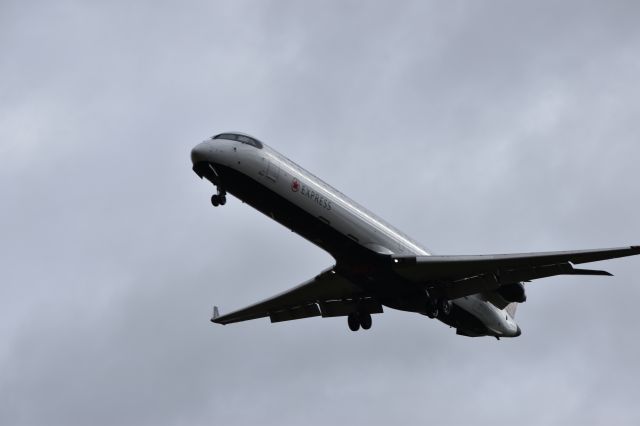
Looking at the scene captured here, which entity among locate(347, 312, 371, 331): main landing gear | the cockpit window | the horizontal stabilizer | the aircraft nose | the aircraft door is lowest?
the horizontal stabilizer

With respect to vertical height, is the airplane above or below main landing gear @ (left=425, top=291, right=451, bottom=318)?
above

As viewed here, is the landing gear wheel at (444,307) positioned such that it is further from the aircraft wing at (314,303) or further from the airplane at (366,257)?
the aircraft wing at (314,303)

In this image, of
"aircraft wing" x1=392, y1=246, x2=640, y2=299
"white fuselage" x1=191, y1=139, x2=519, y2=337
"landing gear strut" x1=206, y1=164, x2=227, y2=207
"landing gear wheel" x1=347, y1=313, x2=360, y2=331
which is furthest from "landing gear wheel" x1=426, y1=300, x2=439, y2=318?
"landing gear strut" x1=206, y1=164, x2=227, y2=207

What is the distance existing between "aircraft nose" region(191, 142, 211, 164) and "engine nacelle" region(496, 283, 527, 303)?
47.7 feet

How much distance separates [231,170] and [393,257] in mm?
7904

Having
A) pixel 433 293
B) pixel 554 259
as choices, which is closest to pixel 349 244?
pixel 433 293

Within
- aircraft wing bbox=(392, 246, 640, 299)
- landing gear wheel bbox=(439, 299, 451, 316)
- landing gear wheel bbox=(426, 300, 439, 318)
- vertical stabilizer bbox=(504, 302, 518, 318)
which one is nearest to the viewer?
aircraft wing bbox=(392, 246, 640, 299)

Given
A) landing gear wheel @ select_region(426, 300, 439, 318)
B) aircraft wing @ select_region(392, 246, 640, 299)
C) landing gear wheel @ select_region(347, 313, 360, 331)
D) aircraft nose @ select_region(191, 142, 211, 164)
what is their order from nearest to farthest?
aircraft nose @ select_region(191, 142, 211, 164) < aircraft wing @ select_region(392, 246, 640, 299) < landing gear wheel @ select_region(426, 300, 439, 318) < landing gear wheel @ select_region(347, 313, 360, 331)

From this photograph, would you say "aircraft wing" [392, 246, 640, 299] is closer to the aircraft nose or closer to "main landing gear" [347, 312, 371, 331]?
"main landing gear" [347, 312, 371, 331]

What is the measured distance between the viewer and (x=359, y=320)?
55625 mm

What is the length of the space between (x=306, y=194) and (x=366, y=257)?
4025 millimetres

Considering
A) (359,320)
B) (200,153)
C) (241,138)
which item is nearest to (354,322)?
(359,320)

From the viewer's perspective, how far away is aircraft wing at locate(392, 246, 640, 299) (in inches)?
1907

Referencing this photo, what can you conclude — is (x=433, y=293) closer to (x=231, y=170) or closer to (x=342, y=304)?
(x=342, y=304)
